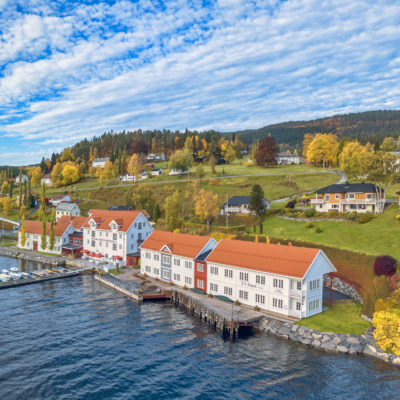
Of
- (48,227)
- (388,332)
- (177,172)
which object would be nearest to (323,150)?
(177,172)

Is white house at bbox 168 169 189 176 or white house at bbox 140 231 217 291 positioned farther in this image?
white house at bbox 168 169 189 176

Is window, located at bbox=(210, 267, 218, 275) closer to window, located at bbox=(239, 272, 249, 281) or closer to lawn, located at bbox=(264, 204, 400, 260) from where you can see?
window, located at bbox=(239, 272, 249, 281)

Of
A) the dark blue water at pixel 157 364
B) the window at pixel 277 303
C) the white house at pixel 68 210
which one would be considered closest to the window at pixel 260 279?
the window at pixel 277 303

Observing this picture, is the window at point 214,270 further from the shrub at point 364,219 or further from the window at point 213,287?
the shrub at point 364,219

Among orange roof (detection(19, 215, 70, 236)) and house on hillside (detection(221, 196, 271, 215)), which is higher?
house on hillside (detection(221, 196, 271, 215))

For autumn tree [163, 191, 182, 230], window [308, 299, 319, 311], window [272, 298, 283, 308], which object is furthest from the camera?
autumn tree [163, 191, 182, 230]

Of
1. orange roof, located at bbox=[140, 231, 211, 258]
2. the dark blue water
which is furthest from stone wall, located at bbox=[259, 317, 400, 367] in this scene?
orange roof, located at bbox=[140, 231, 211, 258]

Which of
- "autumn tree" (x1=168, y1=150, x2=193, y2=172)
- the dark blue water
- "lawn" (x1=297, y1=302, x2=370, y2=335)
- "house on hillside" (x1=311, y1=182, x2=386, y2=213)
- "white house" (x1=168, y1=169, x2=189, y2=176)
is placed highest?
"autumn tree" (x1=168, y1=150, x2=193, y2=172)
